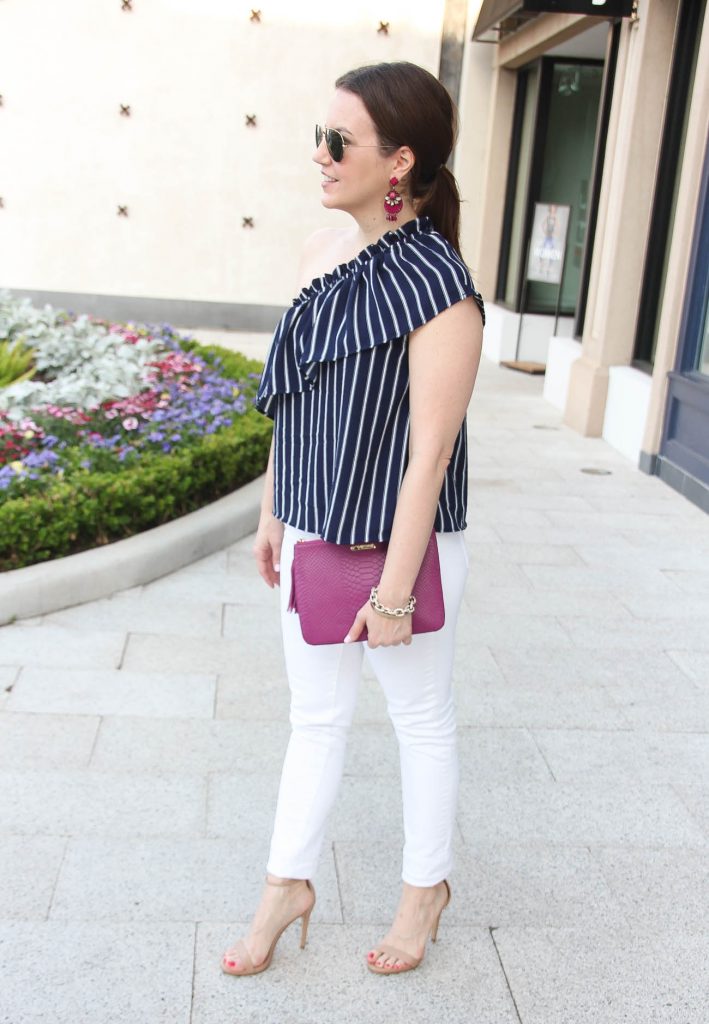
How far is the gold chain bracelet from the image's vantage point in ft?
6.81

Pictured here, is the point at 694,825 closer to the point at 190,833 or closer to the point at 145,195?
the point at 190,833

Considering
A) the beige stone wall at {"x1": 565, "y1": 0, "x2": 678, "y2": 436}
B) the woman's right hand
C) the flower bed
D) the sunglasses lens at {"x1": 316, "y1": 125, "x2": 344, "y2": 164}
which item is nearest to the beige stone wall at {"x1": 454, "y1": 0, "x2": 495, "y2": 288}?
the beige stone wall at {"x1": 565, "y1": 0, "x2": 678, "y2": 436}

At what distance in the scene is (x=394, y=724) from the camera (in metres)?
2.31

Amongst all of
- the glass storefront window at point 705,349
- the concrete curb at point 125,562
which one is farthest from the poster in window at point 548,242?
the concrete curb at point 125,562

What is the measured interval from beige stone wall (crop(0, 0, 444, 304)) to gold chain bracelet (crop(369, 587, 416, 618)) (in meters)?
11.7

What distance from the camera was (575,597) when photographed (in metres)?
4.91

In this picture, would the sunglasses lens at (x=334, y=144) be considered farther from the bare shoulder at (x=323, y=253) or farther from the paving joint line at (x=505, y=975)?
the paving joint line at (x=505, y=975)

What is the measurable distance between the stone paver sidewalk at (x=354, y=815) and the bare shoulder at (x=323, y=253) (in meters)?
1.42

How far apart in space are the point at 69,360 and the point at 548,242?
5.46m

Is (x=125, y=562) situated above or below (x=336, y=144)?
below

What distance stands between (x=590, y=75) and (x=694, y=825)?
32.3 feet

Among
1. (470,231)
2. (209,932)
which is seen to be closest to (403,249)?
(209,932)

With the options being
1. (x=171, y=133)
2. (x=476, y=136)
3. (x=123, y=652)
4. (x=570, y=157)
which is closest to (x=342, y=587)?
(x=123, y=652)

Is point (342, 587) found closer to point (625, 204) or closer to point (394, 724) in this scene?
point (394, 724)
